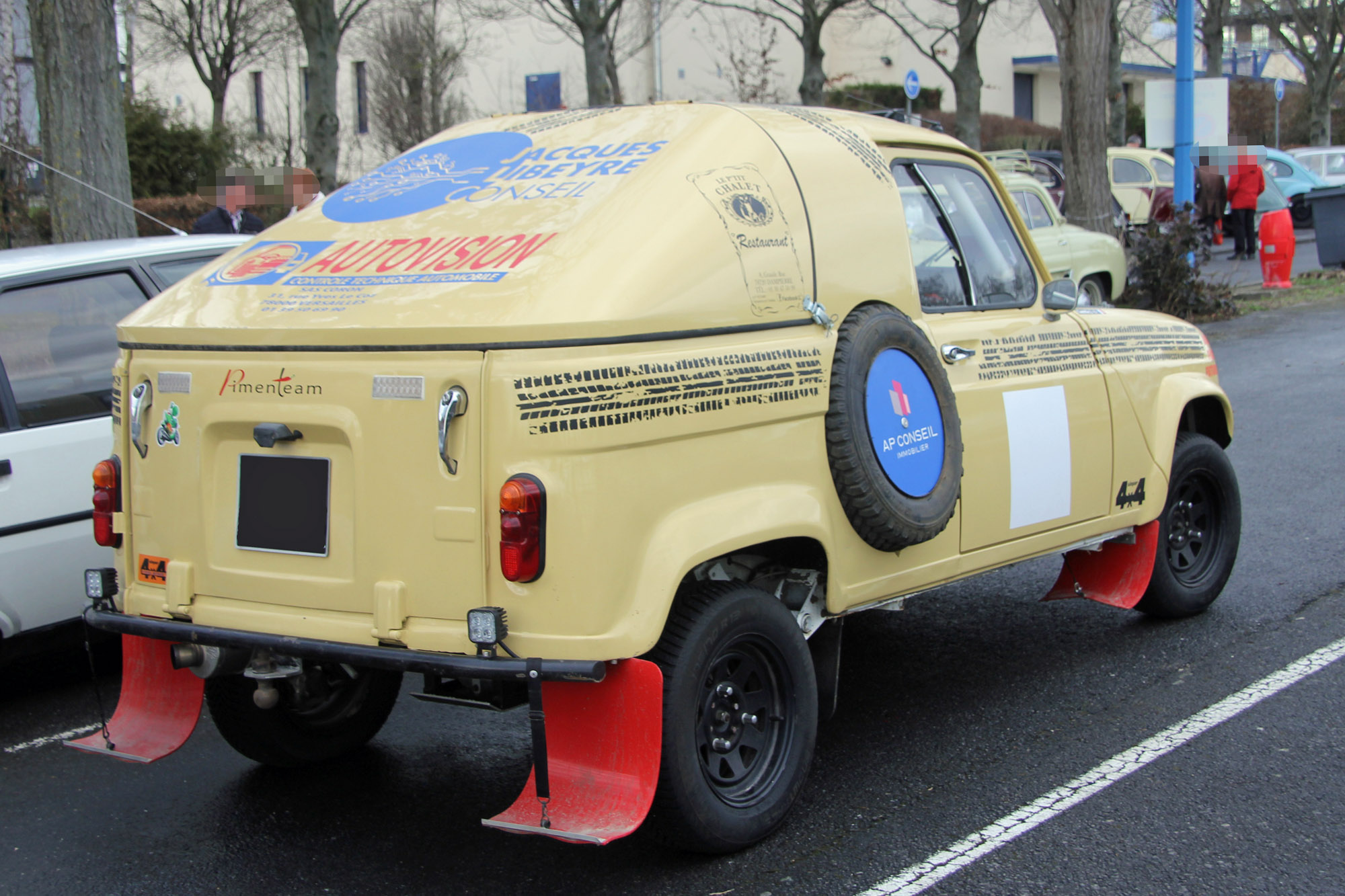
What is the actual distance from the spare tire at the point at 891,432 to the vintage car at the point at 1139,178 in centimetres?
1997

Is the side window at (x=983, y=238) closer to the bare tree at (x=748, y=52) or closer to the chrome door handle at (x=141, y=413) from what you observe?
the chrome door handle at (x=141, y=413)

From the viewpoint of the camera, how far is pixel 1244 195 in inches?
827

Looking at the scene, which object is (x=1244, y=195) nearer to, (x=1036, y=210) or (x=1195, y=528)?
(x=1036, y=210)

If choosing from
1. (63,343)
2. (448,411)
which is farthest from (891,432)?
(63,343)

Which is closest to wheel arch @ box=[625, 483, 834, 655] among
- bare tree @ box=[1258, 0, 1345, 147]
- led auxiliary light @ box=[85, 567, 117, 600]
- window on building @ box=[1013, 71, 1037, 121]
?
led auxiliary light @ box=[85, 567, 117, 600]

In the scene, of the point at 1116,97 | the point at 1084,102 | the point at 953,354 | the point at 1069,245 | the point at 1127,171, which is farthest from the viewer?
the point at 1116,97

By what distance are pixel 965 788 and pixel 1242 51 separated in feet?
171

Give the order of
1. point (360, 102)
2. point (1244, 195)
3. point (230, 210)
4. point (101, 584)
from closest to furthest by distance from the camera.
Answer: point (101, 584) → point (230, 210) → point (1244, 195) → point (360, 102)

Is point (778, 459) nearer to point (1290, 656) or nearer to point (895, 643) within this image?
point (895, 643)

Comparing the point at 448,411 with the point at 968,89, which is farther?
the point at 968,89

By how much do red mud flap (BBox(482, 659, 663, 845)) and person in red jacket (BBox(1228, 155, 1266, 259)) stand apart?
19465mm

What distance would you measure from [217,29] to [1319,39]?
3130 cm

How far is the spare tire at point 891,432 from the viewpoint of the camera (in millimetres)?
3852

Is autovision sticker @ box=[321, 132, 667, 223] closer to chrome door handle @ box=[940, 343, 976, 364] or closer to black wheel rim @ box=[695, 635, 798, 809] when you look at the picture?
chrome door handle @ box=[940, 343, 976, 364]
